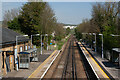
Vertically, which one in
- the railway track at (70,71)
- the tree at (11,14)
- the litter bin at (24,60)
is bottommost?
the railway track at (70,71)

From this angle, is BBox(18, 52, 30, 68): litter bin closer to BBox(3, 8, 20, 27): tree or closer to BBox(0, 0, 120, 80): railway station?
BBox(0, 0, 120, 80): railway station

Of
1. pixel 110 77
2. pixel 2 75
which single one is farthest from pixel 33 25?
pixel 110 77

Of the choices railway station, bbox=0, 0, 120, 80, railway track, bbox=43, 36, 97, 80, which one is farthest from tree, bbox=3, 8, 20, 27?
railway track, bbox=43, 36, 97, 80

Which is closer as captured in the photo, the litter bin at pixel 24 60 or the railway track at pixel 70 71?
the railway track at pixel 70 71

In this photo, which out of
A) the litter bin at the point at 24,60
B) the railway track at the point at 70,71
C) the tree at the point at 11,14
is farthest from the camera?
the tree at the point at 11,14

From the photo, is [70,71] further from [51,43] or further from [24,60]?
[51,43]

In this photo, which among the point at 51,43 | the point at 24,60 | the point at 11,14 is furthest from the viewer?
the point at 11,14

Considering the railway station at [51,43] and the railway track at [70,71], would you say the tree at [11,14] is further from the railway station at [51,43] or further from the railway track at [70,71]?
the railway track at [70,71]

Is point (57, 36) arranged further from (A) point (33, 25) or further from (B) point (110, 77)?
(B) point (110, 77)

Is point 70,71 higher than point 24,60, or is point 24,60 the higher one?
point 24,60

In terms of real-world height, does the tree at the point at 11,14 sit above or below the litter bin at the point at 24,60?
above

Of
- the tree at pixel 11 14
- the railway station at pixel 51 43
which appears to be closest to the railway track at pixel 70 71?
the railway station at pixel 51 43

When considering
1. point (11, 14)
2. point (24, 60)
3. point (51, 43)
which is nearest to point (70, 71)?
point (24, 60)

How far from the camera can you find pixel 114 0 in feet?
118
